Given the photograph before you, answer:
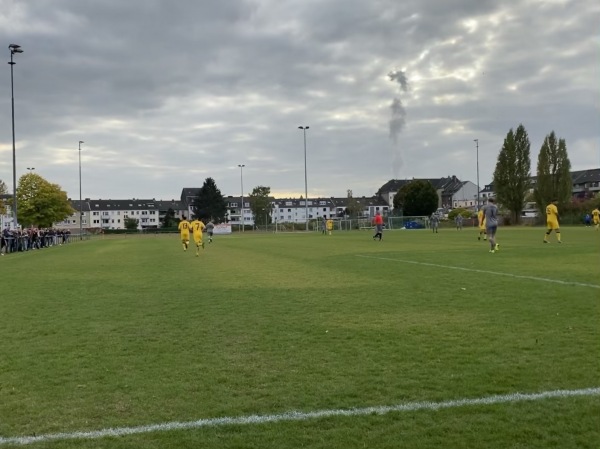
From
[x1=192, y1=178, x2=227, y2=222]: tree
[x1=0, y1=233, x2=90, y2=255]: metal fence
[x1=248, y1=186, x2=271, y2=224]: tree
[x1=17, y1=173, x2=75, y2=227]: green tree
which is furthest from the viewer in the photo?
[x1=192, y1=178, x2=227, y2=222]: tree

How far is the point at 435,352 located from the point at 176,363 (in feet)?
9.46

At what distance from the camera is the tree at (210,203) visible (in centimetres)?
13700

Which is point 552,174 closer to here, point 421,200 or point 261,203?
point 421,200

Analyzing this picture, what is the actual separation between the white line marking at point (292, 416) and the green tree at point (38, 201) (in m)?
84.4

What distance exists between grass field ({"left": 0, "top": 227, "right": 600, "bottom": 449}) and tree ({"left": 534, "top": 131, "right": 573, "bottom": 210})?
240 feet

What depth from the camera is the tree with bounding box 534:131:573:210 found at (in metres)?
78.4

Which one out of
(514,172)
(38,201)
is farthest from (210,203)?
(514,172)

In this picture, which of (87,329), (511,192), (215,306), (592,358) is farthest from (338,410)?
(511,192)

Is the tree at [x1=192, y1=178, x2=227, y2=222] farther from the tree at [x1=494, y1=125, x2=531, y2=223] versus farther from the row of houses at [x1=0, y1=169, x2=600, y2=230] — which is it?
the tree at [x1=494, y1=125, x2=531, y2=223]

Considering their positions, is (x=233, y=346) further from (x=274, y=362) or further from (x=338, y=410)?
(x=338, y=410)

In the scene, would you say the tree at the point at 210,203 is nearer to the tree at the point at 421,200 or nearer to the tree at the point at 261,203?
the tree at the point at 261,203

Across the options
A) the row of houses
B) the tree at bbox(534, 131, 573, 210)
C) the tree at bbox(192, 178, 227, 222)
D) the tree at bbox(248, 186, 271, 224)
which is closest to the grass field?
the tree at bbox(534, 131, 573, 210)

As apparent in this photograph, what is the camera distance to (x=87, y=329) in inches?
322

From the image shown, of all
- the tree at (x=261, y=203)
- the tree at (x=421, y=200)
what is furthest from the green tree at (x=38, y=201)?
the tree at (x=421, y=200)
